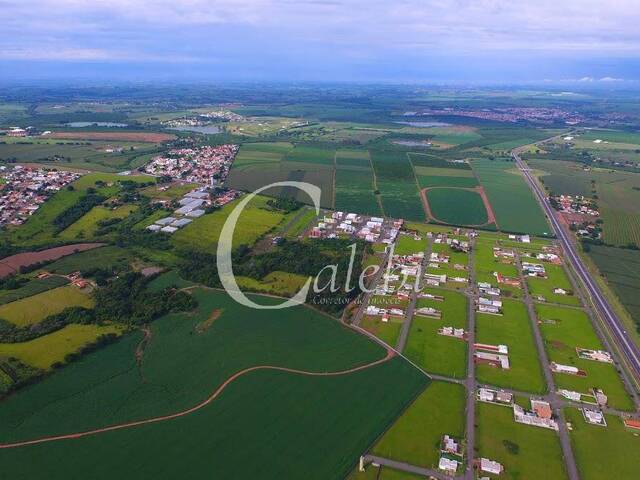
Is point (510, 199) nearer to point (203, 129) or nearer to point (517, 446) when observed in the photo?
point (517, 446)

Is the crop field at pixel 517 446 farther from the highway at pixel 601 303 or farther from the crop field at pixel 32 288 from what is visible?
the crop field at pixel 32 288

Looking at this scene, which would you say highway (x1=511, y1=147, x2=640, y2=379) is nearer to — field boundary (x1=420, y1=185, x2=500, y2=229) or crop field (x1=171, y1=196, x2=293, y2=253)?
field boundary (x1=420, y1=185, x2=500, y2=229)

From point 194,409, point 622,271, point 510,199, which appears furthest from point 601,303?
point 194,409

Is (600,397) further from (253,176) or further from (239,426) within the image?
(253,176)

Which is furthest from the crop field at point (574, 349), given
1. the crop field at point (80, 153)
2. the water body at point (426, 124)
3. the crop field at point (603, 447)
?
the water body at point (426, 124)

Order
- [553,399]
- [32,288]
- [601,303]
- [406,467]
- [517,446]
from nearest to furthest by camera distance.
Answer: [406,467]
[517,446]
[553,399]
[32,288]
[601,303]

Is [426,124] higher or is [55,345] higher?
[426,124]

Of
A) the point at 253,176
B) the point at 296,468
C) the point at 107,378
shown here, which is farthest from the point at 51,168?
the point at 296,468
